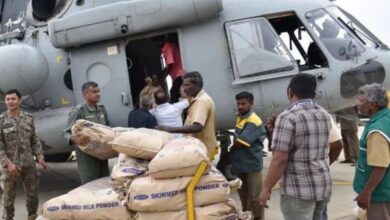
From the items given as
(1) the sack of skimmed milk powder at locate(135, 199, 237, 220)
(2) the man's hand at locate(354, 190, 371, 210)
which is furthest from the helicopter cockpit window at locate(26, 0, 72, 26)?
(2) the man's hand at locate(354, 190, 371, 210)

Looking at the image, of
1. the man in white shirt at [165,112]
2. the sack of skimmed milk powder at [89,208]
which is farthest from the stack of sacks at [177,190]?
the man in white shirt at [165,112]

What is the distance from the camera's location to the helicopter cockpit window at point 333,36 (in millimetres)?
6992

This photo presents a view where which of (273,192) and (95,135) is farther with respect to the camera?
(273,192)

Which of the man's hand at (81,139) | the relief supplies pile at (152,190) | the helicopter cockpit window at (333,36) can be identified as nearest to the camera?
the relief supplies pile at (152,190)

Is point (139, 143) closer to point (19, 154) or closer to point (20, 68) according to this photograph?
point (19, 154)

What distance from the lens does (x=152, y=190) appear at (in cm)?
399

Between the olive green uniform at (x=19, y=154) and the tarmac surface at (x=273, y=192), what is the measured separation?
79cm

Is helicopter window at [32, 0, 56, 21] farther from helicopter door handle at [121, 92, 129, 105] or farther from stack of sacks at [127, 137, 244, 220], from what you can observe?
stack of sacks at [127, 137, 244, 220]

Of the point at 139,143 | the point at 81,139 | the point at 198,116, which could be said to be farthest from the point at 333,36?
the point at 81,139

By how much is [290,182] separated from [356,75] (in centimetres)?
369

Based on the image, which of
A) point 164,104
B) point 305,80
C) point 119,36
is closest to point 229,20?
point 119,36

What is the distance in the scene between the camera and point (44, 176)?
966 centimetres

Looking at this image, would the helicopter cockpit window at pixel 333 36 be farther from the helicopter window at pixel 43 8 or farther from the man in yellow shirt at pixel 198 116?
the helicopter window at pixel 43 8

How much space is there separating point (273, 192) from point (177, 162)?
3.74 metres
